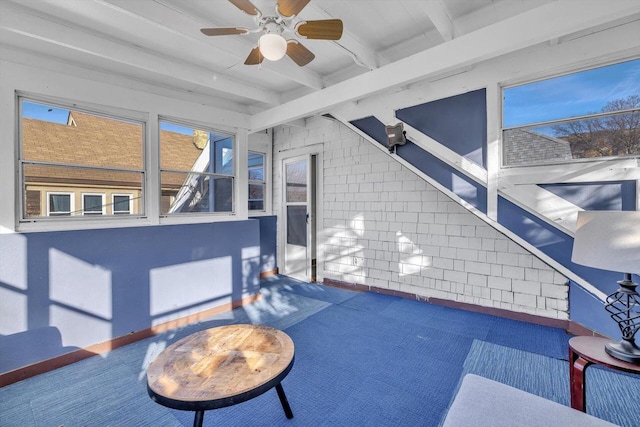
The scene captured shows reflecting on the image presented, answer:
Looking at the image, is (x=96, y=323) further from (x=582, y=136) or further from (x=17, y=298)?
(x=582, y=136)

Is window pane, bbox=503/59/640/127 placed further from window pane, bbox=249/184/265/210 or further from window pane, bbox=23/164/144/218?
window pane, bbox=249/184/265/210

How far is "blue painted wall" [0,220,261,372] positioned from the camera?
2.50 metres

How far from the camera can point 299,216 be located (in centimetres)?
555

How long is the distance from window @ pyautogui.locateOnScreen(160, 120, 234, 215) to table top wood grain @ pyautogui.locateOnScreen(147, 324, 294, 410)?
216cm

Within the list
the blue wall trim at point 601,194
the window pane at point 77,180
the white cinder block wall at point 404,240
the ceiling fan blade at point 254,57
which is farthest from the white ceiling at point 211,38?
the white cinder block wall at point 404,240

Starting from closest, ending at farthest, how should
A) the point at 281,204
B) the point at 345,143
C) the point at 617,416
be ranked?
1. the point at 617,416
2. the point at 345,143
3. the point at 281,204

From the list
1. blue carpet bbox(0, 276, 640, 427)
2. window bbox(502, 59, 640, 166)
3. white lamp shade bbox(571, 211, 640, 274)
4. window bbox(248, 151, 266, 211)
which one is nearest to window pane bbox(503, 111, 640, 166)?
window bbox(502, 59, 640, 166)

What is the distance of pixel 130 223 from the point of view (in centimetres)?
327

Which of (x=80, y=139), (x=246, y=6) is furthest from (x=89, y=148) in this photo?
(x=246, y=6)

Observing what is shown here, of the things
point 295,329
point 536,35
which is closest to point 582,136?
point 536,35

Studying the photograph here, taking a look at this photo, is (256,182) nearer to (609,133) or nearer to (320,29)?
(320,29)

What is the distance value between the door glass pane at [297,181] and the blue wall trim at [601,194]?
12.4 ft

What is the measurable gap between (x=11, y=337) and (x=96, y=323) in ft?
1.91

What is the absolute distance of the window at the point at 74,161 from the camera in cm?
271
